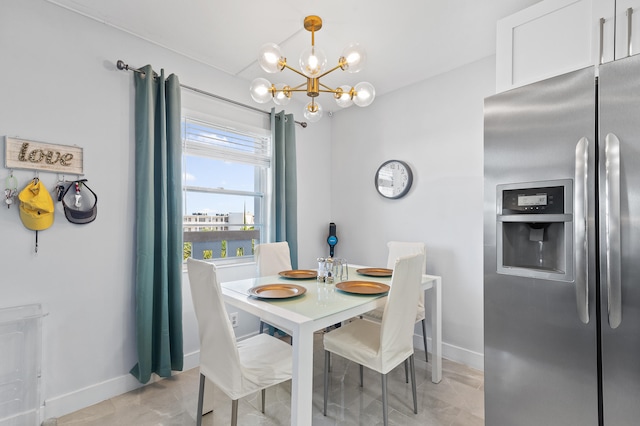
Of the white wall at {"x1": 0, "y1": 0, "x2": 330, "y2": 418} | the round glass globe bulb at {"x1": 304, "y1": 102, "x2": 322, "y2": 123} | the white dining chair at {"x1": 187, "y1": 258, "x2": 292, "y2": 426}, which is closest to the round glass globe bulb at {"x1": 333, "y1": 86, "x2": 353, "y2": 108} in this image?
the round glass globe bulb at {"x1": 304, "y1": 102, "x2": 322, "y2": 123}

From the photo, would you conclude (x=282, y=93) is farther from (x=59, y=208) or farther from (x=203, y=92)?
(x=59, y=208)

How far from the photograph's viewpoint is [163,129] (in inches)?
87.2

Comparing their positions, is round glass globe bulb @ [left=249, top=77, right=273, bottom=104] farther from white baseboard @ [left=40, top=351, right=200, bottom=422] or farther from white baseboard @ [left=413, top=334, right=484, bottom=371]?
white baseboard @ [left=413, top=334, right=484, bottom=371]

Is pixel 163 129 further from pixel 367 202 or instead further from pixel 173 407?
pixel 367 202

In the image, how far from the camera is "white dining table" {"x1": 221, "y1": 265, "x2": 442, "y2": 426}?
130 cm

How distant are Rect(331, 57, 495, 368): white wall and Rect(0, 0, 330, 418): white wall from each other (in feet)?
7.20

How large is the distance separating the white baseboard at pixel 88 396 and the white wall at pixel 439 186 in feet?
→ 7.67

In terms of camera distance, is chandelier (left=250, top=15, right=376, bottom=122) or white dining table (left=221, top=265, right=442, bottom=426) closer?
white dining table (left=221, top=265, right=442, bottom=426)

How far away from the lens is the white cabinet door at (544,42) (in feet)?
5.20

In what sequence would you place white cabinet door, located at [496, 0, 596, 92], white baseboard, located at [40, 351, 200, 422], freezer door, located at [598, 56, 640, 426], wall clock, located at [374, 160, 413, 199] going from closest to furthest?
freezer door, located at [598, 56, 640, 426], white cabinet door, located at [496, 0, 596, 92], white baseboard, located at [40, 351, 200, 422], wall clock, located at [374, 160, 413, 199]

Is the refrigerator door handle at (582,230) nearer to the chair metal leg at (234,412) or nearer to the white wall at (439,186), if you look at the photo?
the white wall at (439,186)

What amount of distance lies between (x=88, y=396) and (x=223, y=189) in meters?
1.80

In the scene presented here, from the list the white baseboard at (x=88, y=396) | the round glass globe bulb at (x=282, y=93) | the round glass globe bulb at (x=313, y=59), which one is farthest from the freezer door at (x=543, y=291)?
the white baseboard at (x=88, y=396)

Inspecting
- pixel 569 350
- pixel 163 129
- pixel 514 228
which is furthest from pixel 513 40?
pixel 163 129
